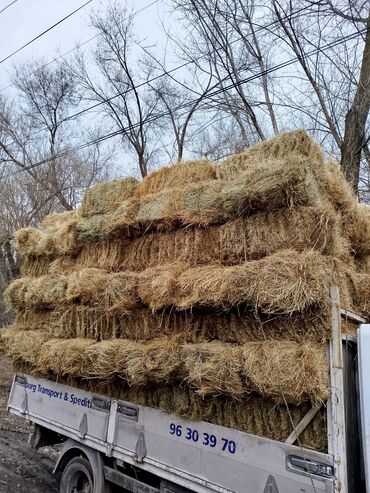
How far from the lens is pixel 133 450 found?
4426 millimetres

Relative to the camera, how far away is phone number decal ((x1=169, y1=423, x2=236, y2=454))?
144 inches

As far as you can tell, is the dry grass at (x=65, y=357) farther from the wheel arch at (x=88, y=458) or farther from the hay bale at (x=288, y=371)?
the hay bale at (x=288, y=371)

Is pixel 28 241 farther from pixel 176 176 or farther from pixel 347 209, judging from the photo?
pixel 347 209

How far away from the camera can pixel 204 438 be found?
3852 mm

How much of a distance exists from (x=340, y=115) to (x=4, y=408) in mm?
12080

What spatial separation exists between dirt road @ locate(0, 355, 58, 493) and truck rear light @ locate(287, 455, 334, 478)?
158 inches

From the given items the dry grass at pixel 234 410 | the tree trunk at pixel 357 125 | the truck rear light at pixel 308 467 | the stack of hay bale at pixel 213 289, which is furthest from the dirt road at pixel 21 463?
the tree trunk at pixel 357 125

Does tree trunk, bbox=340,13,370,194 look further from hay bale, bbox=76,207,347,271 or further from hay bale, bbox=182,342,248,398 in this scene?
hay bale, bbox=182,342,248,398

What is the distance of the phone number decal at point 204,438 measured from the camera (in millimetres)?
3668

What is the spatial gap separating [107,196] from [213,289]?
109 inches

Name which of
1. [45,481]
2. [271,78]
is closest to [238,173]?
[45,481]

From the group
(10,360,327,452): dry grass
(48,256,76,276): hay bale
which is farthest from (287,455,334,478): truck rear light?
(48,256,76,276): hay bale

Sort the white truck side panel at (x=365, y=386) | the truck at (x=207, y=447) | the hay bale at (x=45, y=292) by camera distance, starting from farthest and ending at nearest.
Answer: the hay bale at (x=45, y=292) < the truck at (x=207, y=447) < the white truck side panel at (x=365, y=386)

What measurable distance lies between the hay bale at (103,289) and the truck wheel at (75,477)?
1.83 meters
